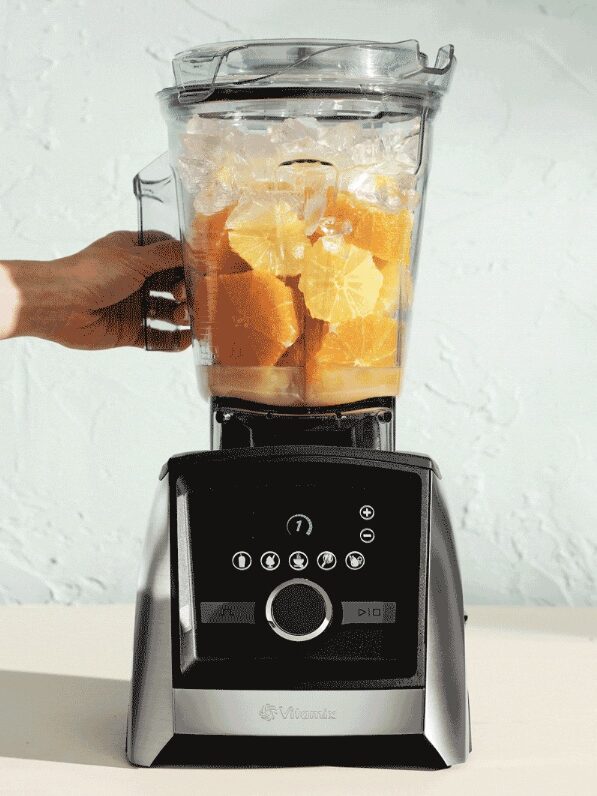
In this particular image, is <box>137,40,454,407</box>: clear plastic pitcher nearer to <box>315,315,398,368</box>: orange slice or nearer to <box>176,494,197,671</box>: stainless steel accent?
<box>315,315,398,368</box>: orange slice

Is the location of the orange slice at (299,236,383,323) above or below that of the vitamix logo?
above

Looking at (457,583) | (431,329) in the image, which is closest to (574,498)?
(431,329)

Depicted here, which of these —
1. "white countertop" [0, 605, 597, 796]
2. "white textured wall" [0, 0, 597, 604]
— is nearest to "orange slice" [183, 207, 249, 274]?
"white countertop" [0, 605, 597, 796]

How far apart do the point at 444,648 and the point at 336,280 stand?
0.83ft

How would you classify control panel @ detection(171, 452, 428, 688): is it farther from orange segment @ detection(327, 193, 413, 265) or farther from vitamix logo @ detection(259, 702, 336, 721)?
orange segment @ detection(327, 193, 413, 265)

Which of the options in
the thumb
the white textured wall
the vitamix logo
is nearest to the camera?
the vitamix logo

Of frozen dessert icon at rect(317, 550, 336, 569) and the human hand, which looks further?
the human hand

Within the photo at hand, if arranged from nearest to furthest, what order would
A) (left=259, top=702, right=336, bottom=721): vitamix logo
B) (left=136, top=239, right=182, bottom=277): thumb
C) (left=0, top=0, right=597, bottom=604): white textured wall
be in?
1. (left=259, top=702, right=336, bottom=721): vitamix logo
2. (left=136, top=239, right=182, bottom=277): thumb
3. (left=0, top=0, right=597, bottom=604): white textured wall

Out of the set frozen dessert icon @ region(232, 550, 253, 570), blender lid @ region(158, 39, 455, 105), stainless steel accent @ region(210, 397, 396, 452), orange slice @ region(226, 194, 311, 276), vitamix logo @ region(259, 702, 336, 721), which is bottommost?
vitamix logo @ region(259, 702, 336, 721)

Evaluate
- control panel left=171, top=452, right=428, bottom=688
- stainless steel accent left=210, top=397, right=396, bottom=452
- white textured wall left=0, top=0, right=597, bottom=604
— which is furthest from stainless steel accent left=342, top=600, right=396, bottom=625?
white textured wall left=0, top=0, right=597, bottom=604

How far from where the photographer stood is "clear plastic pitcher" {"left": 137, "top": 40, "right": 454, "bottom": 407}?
0.72 metres

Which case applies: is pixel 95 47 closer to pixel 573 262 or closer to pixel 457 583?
pixel 573 262

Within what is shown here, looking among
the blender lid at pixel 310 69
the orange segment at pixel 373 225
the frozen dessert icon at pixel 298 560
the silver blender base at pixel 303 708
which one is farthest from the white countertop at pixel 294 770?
the blender lid at pixel 310 69

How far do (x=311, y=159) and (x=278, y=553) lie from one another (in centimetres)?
27
